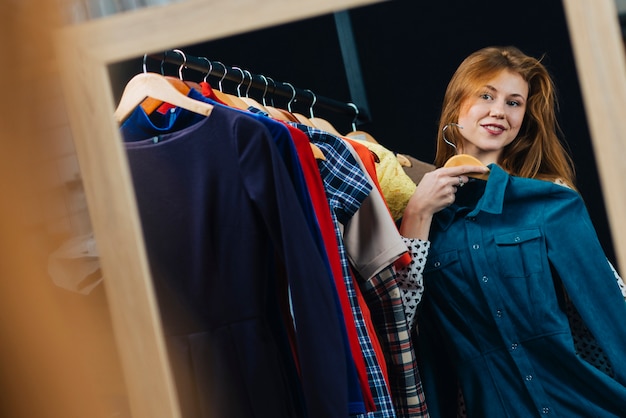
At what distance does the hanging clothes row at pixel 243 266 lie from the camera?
3.82 feet

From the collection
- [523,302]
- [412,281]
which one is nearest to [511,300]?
[523,302]

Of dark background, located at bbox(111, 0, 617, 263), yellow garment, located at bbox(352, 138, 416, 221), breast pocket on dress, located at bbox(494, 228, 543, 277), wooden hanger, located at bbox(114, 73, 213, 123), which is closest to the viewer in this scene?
wooden hanger, located at bbox(114, 73, 213, 123)

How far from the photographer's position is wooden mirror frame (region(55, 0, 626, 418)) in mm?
549

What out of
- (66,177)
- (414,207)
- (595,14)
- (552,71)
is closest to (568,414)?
(414,207)

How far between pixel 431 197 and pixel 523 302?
28cm

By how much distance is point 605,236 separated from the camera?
2.94 meters

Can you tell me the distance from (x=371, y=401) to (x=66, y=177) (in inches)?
32.8

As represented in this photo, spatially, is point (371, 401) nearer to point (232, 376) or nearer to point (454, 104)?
point (232, 376)

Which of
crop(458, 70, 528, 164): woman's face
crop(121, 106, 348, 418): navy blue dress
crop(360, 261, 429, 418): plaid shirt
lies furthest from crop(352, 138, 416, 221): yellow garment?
crop(121, 106, 348, 418): navy blue dress

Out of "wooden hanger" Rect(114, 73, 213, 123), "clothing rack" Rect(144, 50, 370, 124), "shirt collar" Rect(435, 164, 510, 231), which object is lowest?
"shirt collar" Rect(435, 164, 510, 231)

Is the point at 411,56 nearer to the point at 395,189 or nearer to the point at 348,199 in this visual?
the point at 395,189

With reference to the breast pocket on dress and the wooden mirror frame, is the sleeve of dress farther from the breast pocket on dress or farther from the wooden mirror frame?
the wooden mirror frame

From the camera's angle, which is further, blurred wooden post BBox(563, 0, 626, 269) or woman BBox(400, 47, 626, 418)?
woman BBox(400, 47, 626, 418)

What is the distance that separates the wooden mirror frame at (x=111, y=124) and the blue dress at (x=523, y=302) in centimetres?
113
